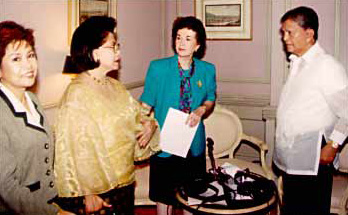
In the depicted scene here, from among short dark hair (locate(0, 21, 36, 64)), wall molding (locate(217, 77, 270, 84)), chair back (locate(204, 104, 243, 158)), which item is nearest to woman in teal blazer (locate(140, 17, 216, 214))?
chair back (locate(204, 104, 243, 158))

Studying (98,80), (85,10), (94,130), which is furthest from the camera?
(85,10)

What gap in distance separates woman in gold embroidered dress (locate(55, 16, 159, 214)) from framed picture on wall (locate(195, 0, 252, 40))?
2.46 metres

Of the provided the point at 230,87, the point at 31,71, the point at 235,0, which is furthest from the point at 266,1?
the point at 31,71

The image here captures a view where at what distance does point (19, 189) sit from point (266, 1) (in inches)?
133

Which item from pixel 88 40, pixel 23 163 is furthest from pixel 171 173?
pixel 23 163

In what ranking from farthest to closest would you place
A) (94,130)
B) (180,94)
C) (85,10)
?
(85,10) < (180,94) < (94,130)

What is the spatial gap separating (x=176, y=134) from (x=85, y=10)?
50.0 inches

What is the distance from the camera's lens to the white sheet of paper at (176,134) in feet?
9.86

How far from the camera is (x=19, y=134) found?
1.87 m

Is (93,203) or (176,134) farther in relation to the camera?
(176,134)

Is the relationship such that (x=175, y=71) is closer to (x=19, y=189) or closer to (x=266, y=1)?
(x=19, y=189)

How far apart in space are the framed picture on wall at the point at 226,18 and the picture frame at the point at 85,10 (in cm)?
120

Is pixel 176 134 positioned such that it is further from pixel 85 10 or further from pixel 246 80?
pixel 246 80

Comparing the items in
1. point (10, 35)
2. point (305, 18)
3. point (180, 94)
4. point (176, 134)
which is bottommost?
point (176, 134)
